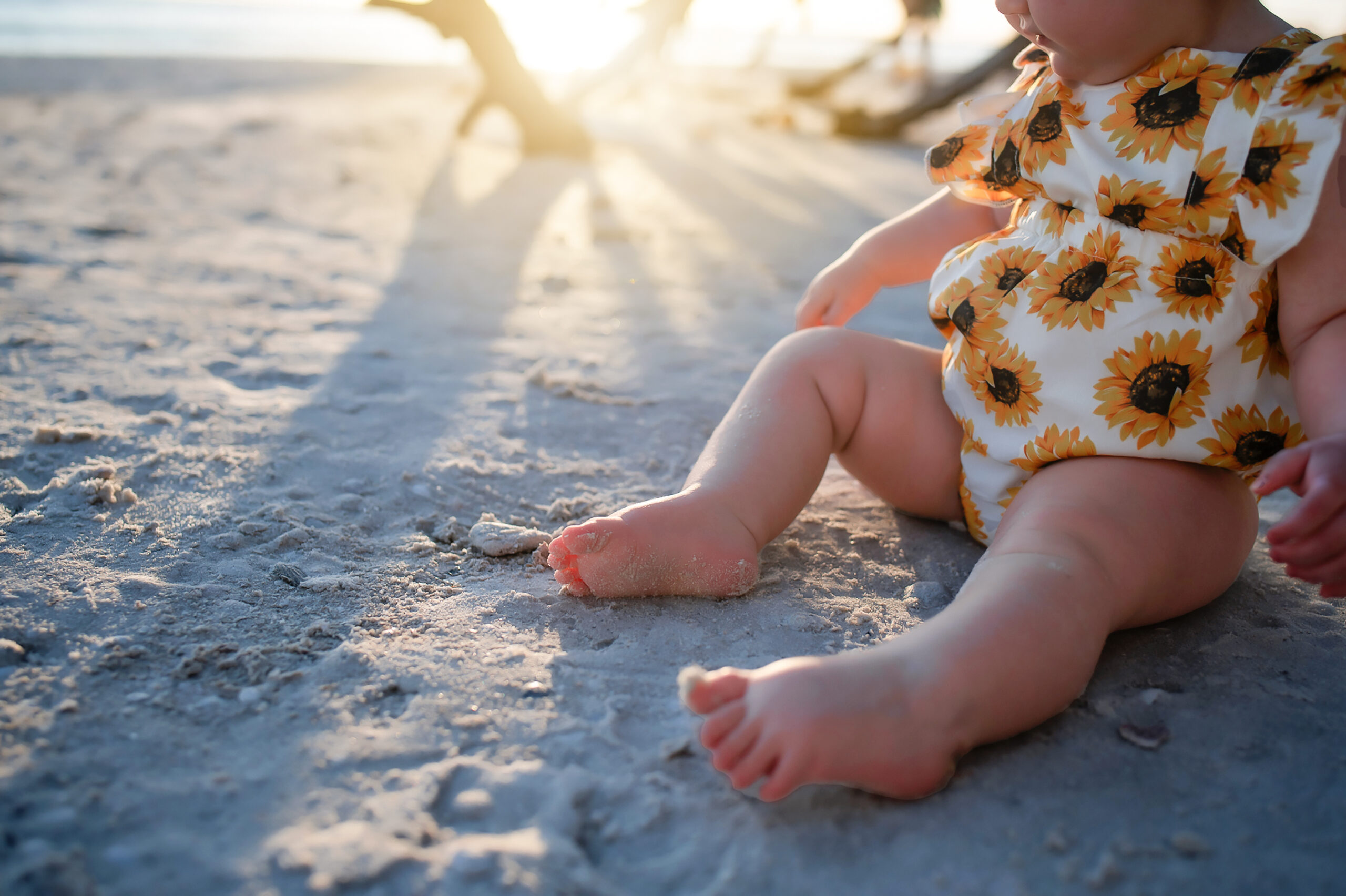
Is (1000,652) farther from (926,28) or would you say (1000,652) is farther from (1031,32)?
(926,28)

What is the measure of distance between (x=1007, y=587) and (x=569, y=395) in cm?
112

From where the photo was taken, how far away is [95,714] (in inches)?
A: 34.3

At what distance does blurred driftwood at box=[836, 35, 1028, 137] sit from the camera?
499 cm

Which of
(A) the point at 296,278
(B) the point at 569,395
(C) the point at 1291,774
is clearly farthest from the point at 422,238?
(C) the point at 1291,774

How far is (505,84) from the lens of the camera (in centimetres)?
463

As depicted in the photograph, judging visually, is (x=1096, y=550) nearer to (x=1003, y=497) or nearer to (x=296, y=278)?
(x=1003, y=497)

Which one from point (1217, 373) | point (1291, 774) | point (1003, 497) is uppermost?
point (1217, 373)

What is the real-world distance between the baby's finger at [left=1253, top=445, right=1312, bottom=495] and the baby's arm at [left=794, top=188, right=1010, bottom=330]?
0.65 meters

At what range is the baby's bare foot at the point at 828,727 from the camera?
771mm

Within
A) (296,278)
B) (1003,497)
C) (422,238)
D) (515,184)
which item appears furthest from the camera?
(515,184)

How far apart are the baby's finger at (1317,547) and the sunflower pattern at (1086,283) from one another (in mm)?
350

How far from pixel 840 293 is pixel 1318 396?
693mm

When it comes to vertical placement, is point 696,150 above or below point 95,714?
above

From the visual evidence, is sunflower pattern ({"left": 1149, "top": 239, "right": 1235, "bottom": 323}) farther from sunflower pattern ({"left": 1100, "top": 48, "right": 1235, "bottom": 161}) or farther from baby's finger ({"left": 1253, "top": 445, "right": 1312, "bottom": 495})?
baby's finger ({"left": 1253, "top": 445, "right": 1312, "bottom": 495})
